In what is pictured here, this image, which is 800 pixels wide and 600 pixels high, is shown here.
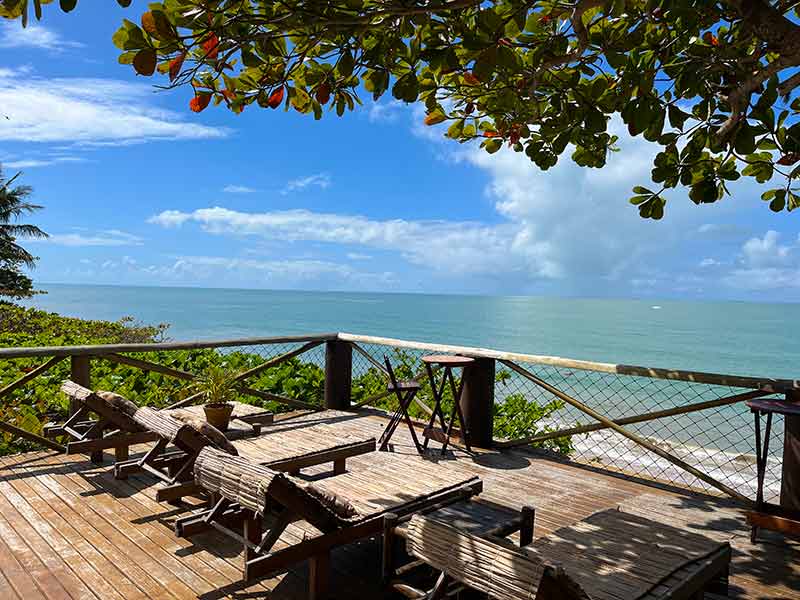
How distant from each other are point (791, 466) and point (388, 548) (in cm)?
299

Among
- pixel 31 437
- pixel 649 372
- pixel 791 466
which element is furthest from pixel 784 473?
pixel 31 437

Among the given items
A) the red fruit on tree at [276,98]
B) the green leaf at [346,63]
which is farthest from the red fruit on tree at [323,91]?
the green leaf at [346,63]

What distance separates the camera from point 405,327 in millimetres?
58594

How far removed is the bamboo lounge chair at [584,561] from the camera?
1.78 m

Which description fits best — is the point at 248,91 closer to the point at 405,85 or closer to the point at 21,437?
the point at 405,85

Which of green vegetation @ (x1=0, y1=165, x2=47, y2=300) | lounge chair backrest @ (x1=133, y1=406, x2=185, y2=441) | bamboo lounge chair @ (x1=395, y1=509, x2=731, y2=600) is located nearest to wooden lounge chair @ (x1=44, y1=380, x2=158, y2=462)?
lounge chair backrest @ (x1=133, y1=406, x2=185, y2=441)

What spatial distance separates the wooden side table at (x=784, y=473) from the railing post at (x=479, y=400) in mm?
2339

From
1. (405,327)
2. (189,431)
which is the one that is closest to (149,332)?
(189,431)

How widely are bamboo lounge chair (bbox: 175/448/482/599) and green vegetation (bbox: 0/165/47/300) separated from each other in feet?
80.1

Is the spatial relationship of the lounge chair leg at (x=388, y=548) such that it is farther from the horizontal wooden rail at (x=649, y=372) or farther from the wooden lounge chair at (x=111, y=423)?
the horizontal wooden rail at (x=649, y=372)

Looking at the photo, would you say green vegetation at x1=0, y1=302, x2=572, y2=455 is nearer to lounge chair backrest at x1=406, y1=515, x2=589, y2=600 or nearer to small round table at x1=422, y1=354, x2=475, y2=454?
small round table at x1=422, y1=354, x2=475, y2=454

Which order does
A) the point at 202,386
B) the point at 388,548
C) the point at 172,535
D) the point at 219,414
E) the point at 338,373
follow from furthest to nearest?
1. the point at 338,373
2. the point at 202,386
3. the point at 219,414
4. the point at 172,535
5. the point at 388,548

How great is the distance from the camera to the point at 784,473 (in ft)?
12.8

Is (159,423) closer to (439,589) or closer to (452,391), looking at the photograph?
(439,589)
